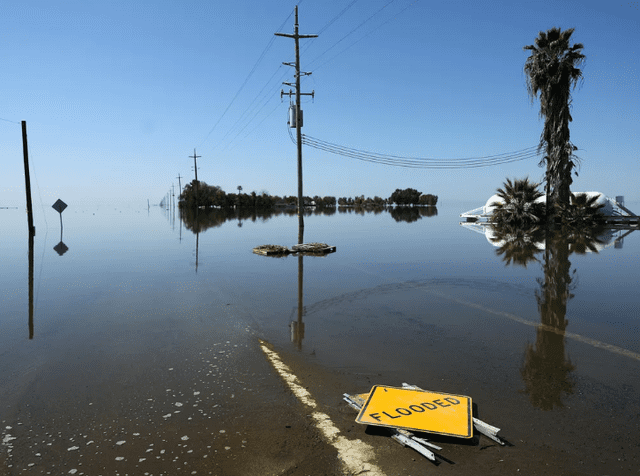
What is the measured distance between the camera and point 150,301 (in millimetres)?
9898

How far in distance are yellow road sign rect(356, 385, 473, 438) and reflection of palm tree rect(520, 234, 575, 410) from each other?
95 cm

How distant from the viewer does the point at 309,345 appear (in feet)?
22.2

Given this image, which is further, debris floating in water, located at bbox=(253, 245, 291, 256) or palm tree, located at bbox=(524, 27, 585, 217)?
palm tree, located at bbox=(524, 27, 585, 217)

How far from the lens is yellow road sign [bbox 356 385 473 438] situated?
13.5 feet

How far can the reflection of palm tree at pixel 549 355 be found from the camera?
4.98 m

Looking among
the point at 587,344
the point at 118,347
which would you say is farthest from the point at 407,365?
the point at 118,347

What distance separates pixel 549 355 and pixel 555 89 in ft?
109

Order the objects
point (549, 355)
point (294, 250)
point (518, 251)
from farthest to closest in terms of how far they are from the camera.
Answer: point (294, 250)
point (518, 251)
point (549, 355)

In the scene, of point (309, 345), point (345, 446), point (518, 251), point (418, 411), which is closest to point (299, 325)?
point (309, 345)

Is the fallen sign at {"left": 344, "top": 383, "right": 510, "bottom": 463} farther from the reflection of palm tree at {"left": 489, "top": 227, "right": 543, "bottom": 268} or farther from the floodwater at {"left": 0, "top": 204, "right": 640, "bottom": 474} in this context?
the reflection of palm tree at {"left": 489, "top": 227, "right": 543, "bottom": 268}

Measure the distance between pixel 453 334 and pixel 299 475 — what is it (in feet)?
14.6

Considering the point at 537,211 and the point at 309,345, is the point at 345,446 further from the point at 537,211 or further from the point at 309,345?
the point at 537,211

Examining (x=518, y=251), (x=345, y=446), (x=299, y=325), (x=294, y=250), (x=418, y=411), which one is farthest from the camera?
(x=294, y=250)

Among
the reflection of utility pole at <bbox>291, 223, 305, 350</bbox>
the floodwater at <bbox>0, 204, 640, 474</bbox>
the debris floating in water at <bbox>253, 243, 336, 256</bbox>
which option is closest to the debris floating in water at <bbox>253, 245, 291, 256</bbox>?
the debris floating in water at <bbox>253, 243, 336, 256</bbox>
